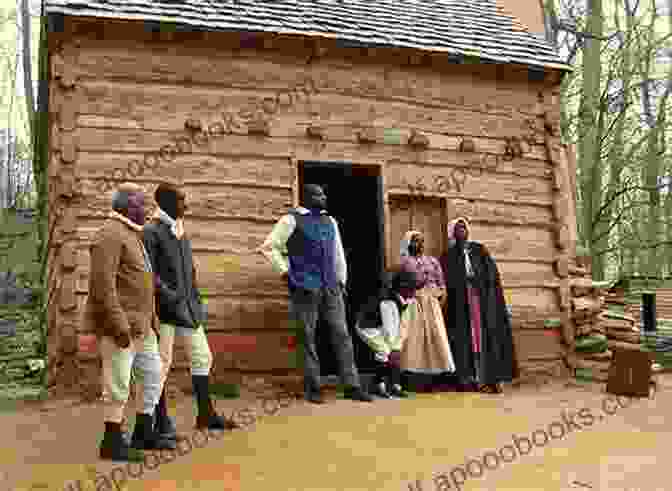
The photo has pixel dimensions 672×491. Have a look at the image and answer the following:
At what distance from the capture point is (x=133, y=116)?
275 inches

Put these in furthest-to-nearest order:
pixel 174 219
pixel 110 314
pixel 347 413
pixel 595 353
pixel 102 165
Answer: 1. pixel 595 353
2. pixel 102 165
3. pixel 347 413
4. pixel 174 219
5. pixel 110 314

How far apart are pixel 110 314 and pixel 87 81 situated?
11.8 ft

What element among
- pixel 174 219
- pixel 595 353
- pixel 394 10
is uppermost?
pixel 394 10

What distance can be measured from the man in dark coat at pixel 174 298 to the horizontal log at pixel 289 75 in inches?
102

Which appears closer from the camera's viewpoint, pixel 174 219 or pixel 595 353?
pixel 174 219

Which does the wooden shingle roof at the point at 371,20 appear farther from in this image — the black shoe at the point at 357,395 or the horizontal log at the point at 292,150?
the black shoe at the point at 357,395

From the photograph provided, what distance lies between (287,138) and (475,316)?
114 inches

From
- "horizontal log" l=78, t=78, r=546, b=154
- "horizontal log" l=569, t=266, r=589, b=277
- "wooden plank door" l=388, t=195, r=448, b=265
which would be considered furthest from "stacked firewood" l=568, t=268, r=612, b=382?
"horizontal log" l=78, t=78, r=546, b=154

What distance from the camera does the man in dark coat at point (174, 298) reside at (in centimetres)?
486

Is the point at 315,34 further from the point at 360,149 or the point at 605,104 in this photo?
the point at 605,104

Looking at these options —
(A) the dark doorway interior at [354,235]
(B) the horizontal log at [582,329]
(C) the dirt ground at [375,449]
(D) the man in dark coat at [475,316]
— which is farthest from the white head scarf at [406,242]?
(B) the horizontal log at [582,329]

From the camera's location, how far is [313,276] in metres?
6.47

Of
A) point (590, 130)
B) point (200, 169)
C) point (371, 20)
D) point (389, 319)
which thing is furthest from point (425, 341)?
point (590, 130)

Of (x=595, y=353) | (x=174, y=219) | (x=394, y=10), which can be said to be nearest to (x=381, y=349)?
(x=174, y=219)
